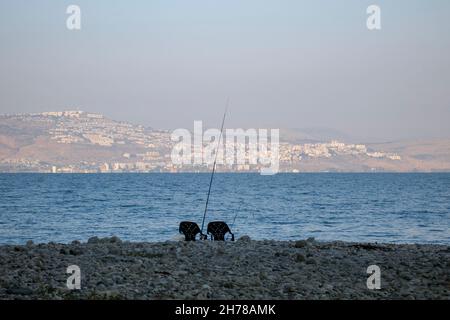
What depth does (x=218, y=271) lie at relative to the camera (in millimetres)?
11672

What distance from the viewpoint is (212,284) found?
1062 cm

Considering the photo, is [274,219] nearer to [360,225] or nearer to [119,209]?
[360,225]

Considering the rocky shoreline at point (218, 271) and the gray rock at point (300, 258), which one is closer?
the rocky shoreline at point (218, 271)

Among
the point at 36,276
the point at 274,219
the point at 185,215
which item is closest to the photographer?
the point at 36,276

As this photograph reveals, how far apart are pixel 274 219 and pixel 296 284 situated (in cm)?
3279

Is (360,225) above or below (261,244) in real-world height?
below

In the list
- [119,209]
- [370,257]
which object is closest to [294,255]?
[370,257]

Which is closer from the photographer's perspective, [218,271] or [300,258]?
[218,271]

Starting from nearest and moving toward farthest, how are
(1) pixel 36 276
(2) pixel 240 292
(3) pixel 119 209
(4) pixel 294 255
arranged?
(2) pixel 240 292 < (1) pixel 36 276 < (4) pixel 294 255 < (3) pixel 119 209

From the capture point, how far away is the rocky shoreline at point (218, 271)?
399 inches

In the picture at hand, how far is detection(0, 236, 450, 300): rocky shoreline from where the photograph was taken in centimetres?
1012

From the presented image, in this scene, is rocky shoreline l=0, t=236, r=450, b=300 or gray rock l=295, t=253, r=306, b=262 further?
gray rock l=295, t=253, r=306, b=262
